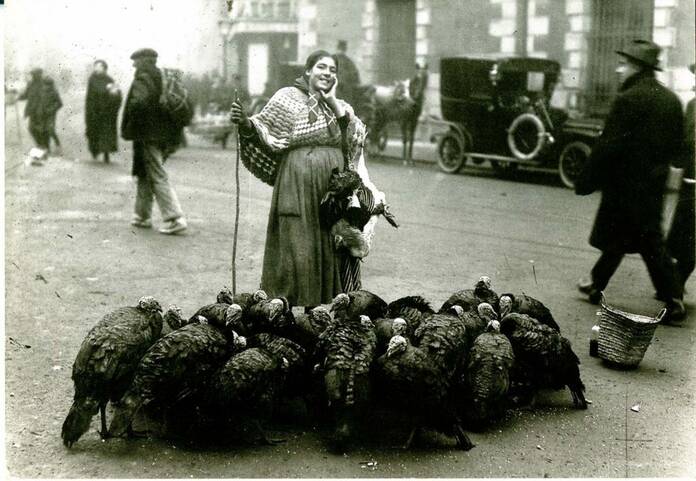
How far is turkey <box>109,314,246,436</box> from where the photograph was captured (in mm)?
4066

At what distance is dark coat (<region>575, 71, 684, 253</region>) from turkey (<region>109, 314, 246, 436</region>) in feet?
13.7

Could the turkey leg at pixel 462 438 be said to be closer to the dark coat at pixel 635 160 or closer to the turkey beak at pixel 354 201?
the turkey beak at pixel 354 201

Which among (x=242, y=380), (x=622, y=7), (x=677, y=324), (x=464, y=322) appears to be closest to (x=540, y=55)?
(x=622, y=7)

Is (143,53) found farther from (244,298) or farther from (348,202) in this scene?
(244,298)

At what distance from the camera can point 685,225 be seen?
23.3 feet

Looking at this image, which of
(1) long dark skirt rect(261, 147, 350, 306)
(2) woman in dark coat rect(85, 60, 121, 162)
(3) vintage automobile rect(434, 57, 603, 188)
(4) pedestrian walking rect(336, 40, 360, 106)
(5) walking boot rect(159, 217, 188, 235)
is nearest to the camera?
(1) long dark skirt rect(261, 147, 350, 306)

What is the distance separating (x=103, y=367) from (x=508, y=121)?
36.8 feet

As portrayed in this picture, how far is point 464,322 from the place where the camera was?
487 centimetres

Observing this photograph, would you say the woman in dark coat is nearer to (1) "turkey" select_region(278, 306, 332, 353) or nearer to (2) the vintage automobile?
(2) the vintage automobile

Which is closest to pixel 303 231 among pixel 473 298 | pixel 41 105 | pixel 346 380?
pixel 473 298

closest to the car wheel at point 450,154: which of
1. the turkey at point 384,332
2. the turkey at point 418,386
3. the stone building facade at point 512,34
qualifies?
the stone building facade at point 512,34

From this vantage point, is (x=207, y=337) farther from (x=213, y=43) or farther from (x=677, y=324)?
(x=213, y=43)

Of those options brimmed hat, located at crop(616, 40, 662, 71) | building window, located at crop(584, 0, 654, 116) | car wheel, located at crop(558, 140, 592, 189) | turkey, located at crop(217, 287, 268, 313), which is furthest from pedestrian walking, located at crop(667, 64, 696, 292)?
building window, located at crop(584, 0, 654, 116)

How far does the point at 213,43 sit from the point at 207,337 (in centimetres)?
576
